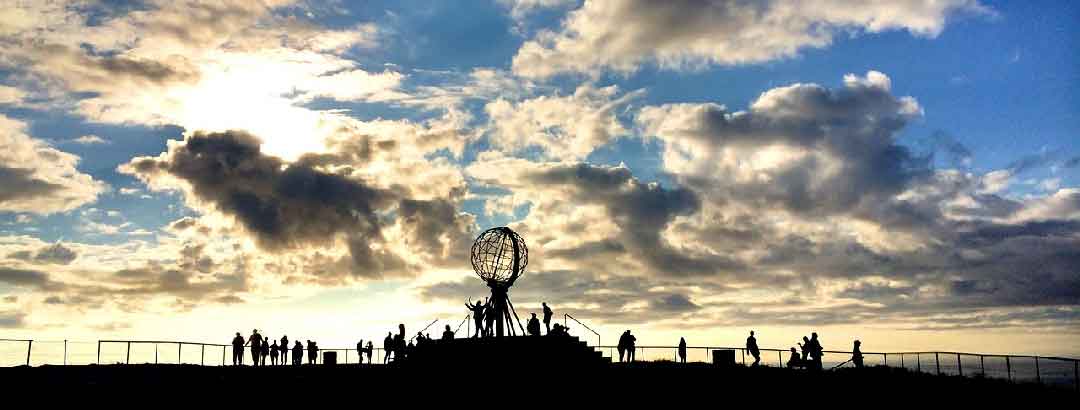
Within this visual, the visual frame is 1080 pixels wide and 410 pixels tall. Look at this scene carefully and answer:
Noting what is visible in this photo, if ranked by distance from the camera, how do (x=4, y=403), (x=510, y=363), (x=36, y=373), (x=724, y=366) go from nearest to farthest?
(x=4, y=403) < (x=36, y=373) < (x=510, y=363) < (x=724, y=366)

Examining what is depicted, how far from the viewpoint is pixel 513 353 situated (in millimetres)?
37750

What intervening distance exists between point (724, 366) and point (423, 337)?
12.9 meters

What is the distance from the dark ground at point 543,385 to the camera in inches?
1246

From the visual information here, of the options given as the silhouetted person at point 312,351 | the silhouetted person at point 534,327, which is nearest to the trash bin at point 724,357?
the silhouetted person at point 534,327

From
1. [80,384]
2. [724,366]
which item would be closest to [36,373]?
[80,384]

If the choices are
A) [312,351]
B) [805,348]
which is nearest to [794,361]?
[805,348]

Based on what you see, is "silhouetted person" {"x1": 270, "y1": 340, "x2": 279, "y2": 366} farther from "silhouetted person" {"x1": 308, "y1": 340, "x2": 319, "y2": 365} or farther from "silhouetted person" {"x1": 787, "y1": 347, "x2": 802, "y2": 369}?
"silhouetted person" {"x1": 787, "y1": 347, "x2": 802, "y2": 369}

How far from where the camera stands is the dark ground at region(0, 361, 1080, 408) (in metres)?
31.7

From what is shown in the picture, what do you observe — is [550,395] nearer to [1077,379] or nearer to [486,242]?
[486,242]

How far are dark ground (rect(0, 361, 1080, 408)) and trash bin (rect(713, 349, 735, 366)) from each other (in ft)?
13.0

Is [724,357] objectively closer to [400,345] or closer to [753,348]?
[753,348]

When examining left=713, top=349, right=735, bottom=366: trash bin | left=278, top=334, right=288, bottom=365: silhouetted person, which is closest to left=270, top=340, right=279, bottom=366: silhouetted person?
left=278, top=334, right=288, bottom=365: silhouetted person

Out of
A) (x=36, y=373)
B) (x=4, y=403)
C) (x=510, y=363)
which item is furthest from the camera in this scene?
(x=510, y=363)

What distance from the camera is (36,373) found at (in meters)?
33.5
